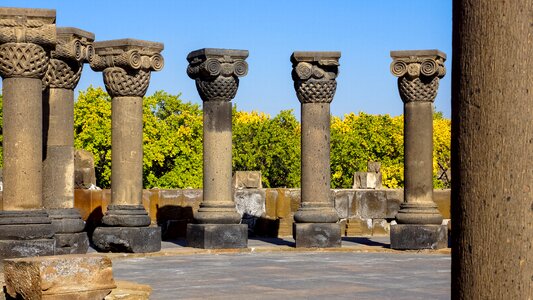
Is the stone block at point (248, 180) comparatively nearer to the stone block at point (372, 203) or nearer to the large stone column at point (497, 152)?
the stone block at point (372, 203)

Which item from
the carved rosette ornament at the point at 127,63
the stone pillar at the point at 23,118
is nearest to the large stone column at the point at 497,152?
the stone pillar at the point at 23,118

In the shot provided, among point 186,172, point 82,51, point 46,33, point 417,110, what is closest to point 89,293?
point 46,33

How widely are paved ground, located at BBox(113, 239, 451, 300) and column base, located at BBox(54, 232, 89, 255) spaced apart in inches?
23.6

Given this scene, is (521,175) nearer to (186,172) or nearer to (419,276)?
(419,276)

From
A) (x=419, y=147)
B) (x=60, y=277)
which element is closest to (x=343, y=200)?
(x=419, y=147)

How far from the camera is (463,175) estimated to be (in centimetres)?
367

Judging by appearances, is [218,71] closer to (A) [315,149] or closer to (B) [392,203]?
(A) [315,149]

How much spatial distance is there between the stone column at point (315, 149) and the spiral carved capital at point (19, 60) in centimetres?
640

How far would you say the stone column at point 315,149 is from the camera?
715 inches

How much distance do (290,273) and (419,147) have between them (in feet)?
17.4

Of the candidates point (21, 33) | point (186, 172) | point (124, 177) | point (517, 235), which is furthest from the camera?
point (186, 172)

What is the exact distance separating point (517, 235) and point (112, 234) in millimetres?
13988

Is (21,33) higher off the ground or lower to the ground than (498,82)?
higher

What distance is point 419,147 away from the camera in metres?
18.0
